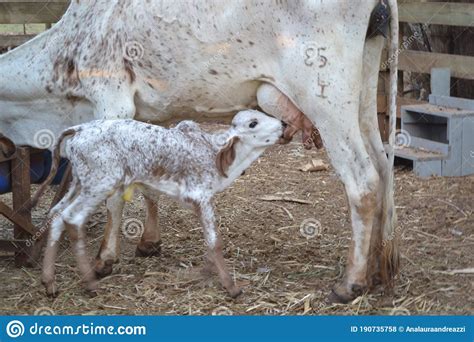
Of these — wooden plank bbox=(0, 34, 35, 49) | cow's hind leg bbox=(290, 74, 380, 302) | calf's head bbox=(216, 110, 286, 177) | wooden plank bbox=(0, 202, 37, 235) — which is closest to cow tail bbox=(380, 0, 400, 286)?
cow's hind leg bbox=(290, 74, 380, 302)

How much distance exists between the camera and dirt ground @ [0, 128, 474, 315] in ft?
17.9

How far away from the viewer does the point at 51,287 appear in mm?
5613

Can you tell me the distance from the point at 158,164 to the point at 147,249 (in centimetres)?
114

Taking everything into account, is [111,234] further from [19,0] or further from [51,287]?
[19,0]

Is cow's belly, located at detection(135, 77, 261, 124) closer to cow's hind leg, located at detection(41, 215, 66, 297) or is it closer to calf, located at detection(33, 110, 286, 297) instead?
calf, located at detection(33, 110, 286, 297)

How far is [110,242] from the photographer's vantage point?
239 inches

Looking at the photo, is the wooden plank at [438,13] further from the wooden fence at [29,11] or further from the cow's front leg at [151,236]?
the cow's front leg at [151,236]

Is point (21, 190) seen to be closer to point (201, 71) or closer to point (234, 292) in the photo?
point (201, 71)

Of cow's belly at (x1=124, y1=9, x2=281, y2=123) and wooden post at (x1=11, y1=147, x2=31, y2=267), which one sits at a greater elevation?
cow's belly at (x1=124, y1=9, x2=281, y2=123)

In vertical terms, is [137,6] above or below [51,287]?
above

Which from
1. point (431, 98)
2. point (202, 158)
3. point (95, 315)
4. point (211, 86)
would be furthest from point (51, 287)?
point (431, 98)

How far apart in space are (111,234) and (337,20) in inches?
76.0

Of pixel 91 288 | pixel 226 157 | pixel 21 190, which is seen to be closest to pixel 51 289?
pixel 91 288

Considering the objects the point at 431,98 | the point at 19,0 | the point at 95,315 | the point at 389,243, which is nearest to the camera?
the point at 95,315
